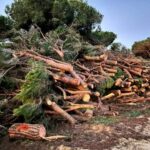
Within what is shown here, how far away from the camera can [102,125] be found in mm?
7812

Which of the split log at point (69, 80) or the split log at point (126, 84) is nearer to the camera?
the split log at point (69, 80)

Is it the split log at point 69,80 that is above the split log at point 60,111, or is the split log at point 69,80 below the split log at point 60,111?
above

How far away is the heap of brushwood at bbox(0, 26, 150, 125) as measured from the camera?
7.96 meters

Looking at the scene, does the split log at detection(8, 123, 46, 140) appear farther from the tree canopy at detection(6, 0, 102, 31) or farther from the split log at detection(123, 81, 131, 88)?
the tree canopy at detection(6, 0, 102, 31)

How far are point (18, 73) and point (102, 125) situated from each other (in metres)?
2.44

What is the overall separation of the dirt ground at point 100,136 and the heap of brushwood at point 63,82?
429mm

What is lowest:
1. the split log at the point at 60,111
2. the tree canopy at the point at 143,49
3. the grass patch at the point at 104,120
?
the grass patch at the point at 104,120

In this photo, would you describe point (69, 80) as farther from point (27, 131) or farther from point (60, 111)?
point (27, 131)

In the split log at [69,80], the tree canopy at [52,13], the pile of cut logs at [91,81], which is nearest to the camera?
the pile of cut logs at [91,81]

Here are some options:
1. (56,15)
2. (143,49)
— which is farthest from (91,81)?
(143,49)

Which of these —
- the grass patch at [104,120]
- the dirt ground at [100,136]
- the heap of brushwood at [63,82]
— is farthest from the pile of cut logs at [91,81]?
the dirt ground at [100,136]

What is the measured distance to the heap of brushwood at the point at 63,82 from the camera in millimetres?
7957

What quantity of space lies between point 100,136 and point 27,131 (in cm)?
133

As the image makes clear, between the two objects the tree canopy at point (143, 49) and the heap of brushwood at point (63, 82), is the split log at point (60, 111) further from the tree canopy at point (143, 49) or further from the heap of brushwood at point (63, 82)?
the tree canopy at point (143, 49)
